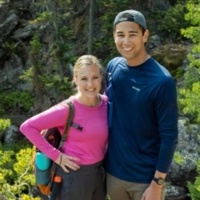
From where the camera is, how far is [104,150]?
3482mm

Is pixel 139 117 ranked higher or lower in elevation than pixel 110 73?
lower

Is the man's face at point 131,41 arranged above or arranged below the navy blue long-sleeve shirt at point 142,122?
above

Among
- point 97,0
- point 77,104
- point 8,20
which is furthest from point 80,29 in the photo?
point 77,104

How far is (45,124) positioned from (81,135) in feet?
1.07

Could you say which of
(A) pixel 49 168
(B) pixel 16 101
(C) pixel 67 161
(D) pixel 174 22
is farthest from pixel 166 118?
(B) pixel 16 101

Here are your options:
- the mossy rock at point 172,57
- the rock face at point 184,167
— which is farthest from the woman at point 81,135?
the mossy rock at point 172,57

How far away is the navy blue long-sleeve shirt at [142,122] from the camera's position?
9.80ft

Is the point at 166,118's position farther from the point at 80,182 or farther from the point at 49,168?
the point at 49,168

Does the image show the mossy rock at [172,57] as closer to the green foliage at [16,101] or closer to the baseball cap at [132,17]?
the green foliage at [16,101]

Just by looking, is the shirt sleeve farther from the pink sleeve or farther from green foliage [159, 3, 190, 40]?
green foliage [159, 3, 190, 40]

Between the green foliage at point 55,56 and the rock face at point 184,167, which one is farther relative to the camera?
the green foliage at point 55,56

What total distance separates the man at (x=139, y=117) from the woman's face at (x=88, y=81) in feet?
0.48

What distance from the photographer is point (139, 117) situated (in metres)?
3.13

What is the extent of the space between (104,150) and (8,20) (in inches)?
689
